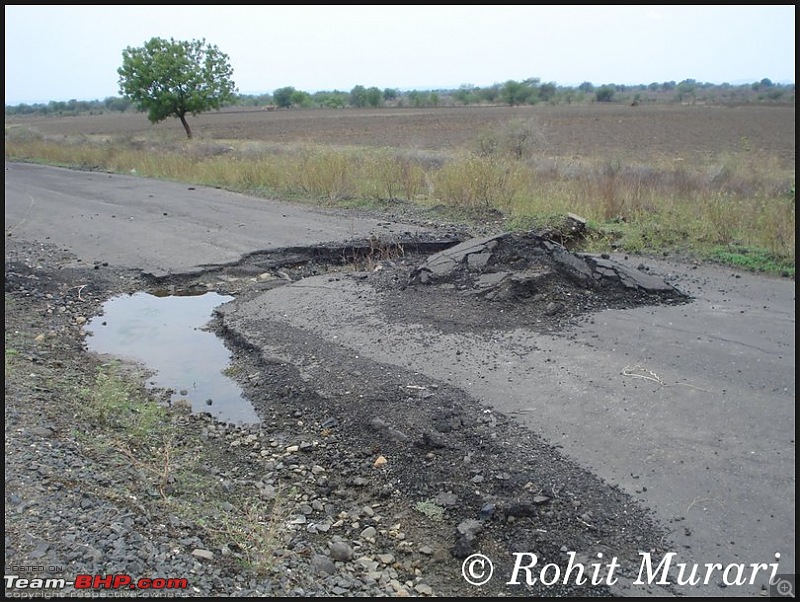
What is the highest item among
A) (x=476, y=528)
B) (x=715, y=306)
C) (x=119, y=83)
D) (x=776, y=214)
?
(x=119, y=83)

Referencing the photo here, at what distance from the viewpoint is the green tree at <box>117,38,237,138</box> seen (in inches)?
1237

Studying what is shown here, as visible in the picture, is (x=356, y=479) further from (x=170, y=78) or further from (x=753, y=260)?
(x=170, y=78)

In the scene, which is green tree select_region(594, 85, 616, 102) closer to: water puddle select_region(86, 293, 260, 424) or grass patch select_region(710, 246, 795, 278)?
grass patch select_region(710, 246, 795, 278)

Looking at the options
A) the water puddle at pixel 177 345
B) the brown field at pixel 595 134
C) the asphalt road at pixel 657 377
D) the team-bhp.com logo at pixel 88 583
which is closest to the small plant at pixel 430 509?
the asphalt road at pixel 657 377

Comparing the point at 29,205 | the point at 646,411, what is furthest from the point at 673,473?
the point at 29,205

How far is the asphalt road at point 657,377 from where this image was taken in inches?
147

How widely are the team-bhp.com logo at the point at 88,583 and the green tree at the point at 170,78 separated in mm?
32064

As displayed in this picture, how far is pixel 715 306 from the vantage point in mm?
6895

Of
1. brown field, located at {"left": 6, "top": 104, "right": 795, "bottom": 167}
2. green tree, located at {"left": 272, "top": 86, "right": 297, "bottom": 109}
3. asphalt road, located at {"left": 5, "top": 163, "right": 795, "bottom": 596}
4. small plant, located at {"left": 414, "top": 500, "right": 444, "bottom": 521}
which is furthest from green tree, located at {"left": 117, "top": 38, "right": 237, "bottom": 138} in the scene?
green tree, located at {"left": 272, "top": 86, "right": 297, "bottom": 109}

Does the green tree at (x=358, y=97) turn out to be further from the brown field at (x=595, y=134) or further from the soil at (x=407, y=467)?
the soil at (x=407, y=467)

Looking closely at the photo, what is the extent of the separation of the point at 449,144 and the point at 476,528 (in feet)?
101

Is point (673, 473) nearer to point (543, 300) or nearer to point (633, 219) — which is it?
point (543, 300)

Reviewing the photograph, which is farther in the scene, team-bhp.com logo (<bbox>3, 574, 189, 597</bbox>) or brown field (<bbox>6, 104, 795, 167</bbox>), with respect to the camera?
brown field (<bbox>6, 104, 795, 167</bbox>)

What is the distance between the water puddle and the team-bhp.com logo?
231 cm
